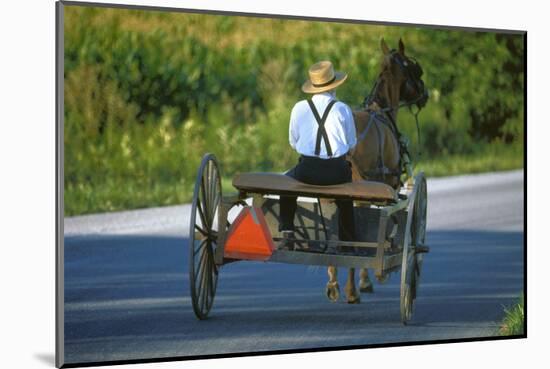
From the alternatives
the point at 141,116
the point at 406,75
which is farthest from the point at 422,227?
the point at 141,116

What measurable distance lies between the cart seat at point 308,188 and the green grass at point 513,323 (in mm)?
2184

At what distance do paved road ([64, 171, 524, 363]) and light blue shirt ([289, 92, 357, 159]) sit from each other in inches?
62.5

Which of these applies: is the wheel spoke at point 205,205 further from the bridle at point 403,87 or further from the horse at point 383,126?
the bridle at point 403,87

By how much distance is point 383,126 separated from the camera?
15.0 metres

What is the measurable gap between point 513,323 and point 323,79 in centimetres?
301

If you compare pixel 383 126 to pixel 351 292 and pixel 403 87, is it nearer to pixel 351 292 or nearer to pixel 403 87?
pixel 403 87

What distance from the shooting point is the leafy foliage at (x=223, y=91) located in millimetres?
14156

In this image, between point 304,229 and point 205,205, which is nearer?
point 205,205

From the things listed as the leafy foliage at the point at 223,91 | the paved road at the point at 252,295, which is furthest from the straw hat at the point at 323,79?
the paved road at the point at 252,295

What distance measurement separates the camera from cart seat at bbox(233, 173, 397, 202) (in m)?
13.5

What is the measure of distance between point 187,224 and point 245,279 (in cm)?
127

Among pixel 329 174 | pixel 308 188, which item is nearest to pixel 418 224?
pixel 329 174

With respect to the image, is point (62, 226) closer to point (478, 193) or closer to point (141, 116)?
point (141, 116)

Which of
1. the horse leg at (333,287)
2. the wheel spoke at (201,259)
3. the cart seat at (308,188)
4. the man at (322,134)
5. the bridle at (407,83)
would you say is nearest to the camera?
the cart seat at (308,188)
